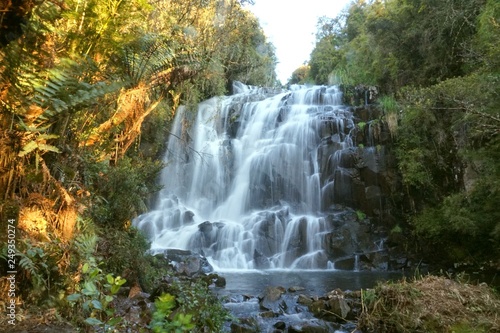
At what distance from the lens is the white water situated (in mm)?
13164

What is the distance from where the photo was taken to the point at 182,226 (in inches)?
562

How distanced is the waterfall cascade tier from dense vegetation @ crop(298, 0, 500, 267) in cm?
143

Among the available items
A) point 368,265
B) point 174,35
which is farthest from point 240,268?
point 174,35

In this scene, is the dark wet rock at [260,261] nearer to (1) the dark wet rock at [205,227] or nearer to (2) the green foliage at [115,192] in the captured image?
(1) the dark wet rock at [205,227]

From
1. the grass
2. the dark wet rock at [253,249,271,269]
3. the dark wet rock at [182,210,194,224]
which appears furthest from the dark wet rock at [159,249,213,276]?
the grass

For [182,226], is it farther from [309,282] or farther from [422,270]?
[422,270]

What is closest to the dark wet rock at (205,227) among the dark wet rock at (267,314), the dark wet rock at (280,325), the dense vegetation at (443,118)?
the dark wet rock at (267,314)

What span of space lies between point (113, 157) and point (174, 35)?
11.6 ft

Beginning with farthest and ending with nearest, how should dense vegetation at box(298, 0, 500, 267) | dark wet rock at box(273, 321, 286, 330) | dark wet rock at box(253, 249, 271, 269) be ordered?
dark wet rock at box(253, 249, 271, 269), dense vegetation at box(298, 0, 500, 267), dark wet rock at box(273, 321, 286, 330)

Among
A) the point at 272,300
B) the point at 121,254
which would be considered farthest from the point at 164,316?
the point at 272,300

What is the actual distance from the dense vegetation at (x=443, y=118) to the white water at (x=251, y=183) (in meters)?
2.87

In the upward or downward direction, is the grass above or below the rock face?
above

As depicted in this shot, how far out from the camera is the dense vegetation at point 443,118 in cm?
1033

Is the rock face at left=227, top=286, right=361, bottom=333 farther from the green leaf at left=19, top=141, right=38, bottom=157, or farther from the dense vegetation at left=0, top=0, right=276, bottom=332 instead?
the green leaf at left=19, top=141, right=38, bottom=157
